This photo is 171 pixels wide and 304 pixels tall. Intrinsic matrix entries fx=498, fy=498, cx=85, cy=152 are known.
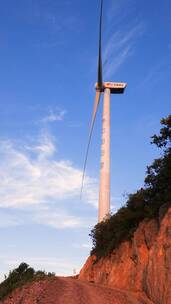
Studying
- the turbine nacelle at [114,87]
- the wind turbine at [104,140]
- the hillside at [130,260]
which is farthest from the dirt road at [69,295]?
the turbine nacelle at [114,87]

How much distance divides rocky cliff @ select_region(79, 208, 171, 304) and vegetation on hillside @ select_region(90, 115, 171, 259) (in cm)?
103

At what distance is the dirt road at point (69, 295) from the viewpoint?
89.2 ft

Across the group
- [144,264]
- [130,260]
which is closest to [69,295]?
[144,264]

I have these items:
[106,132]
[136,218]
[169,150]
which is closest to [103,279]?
[136,218]

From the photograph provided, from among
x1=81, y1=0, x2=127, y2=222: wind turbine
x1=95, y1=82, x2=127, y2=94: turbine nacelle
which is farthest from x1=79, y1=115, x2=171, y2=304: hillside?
x1=95, y1=82, x2=127, y2=94: turbine nacelle

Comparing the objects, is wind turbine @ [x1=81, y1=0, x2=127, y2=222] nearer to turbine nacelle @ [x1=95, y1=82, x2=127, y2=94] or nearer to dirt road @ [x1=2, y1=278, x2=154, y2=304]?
turbine nacelle @ [x1=95, y1=82, x2=127, y2=94]

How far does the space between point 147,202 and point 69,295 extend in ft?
46.5

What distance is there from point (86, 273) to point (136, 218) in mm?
13602

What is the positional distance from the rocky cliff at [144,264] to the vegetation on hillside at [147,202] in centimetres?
103

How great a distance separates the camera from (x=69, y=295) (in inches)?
1100

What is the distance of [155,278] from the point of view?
29266mm

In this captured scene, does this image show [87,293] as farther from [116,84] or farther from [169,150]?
[116,84]

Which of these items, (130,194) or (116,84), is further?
(116,84)

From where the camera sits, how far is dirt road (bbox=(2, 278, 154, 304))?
27.2m
